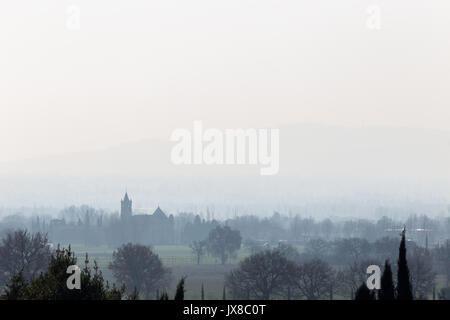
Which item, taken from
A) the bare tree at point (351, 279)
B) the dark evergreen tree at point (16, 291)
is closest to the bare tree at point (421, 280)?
the bare tree at point (351, 279)

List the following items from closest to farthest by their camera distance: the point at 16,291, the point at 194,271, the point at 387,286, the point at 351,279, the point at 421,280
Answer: the point at 387,286, the point at 16,291, the point at 421,280, the point at 351,279, the point at 194,271

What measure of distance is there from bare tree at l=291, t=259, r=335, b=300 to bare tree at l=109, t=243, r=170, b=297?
1515 cm

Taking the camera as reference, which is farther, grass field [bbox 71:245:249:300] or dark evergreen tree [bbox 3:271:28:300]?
grass field [bbox 71:245:249:300]

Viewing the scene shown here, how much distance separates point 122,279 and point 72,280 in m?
62.0

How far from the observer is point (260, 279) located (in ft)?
284

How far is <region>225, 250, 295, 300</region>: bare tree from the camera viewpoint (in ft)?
279

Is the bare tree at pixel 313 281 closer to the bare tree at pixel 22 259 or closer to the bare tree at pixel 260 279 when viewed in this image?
the bare tree at pixel 260 279

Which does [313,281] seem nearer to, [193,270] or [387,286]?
[193,270]

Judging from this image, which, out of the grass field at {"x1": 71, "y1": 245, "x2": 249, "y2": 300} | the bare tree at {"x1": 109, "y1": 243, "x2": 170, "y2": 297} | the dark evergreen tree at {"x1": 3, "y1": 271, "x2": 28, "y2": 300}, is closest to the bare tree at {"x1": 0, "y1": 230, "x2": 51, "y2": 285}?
the bare tree at {"x1": 109, "y1": 243, "x2": 170, "y2": 297}

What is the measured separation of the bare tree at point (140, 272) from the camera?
306ft

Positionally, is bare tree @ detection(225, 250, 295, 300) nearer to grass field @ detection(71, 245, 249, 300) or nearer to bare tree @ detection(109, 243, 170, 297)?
grass field @ detection(71, 245, 249, 300)

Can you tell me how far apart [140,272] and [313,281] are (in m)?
20.0

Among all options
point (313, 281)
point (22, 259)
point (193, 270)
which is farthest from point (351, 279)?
point (193, 270)
